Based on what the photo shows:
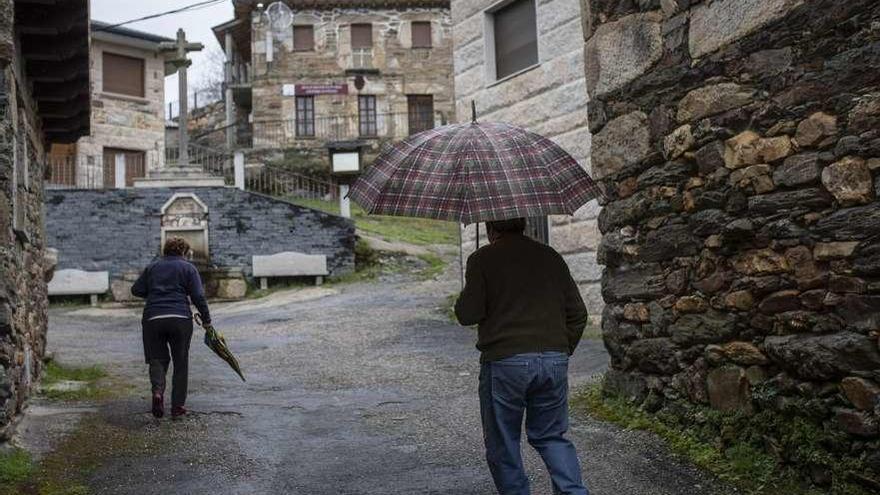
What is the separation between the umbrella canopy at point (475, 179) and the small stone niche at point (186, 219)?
17.0 meters

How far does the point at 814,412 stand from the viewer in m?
4.34

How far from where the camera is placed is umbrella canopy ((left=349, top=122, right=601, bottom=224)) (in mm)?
3824

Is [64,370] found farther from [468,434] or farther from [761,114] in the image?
[761,114]

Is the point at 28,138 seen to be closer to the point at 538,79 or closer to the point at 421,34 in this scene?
the point at 538,79

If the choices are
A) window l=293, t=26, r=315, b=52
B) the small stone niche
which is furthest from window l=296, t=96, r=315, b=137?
the small stone niche

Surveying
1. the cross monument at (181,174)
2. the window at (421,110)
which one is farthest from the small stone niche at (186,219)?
the window at (421,110)

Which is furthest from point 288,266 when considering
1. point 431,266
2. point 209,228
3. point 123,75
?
point 123,75

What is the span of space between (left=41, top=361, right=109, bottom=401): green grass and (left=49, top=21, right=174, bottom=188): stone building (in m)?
16.6

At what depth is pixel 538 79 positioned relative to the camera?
471 inches

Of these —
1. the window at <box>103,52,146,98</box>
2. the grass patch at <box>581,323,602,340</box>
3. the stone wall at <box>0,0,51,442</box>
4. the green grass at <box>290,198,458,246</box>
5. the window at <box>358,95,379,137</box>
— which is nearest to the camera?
the stone wall at <box>0,0,51,442</box>

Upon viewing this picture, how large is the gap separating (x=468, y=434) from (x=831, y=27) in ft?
11.9

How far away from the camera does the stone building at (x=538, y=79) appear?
11.2 metres

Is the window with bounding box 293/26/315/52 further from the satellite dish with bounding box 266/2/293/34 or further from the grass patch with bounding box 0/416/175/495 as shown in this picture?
the grass patch with bounding box 0/416/175/495

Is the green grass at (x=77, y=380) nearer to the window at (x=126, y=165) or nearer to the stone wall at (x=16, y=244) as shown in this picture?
the stone wall at (x=16, y=244)
